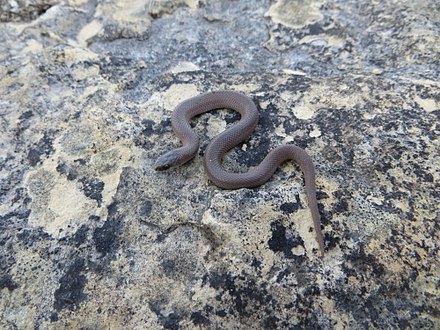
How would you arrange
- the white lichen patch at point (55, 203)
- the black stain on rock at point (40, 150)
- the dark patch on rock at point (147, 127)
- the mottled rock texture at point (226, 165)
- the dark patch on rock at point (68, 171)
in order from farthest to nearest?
1. the dark patch on rock at point (147, 127)
2. the black stain on rock at point (40, 150)
3. the dark patch on rock at point (68, 171)
4. the white lichen patch at point (55, 203)
5. the mottled rock texture at point (226, 165)

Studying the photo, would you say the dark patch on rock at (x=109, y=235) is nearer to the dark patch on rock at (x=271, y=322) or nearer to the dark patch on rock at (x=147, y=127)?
the dark patch on rock at (x=147, y=127)

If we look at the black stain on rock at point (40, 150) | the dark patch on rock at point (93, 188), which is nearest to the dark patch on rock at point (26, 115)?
the black stain on rock at point (40, 150)

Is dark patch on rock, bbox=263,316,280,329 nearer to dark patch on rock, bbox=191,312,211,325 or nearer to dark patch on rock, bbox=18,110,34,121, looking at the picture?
dark patch on rock, bbox=191,312,211,325

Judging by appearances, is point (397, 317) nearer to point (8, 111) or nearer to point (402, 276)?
point (402, 276)

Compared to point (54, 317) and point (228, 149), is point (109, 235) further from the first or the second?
point (228, 149)

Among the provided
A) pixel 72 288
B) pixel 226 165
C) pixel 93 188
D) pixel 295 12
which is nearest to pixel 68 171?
pixel 93 188

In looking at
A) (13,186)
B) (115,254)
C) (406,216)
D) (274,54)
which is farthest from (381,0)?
(13,186)

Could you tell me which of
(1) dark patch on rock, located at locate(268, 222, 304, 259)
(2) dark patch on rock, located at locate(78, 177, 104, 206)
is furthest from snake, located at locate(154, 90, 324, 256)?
(2) dark patch on rock, located at locate(78, 177, 104, 206)
